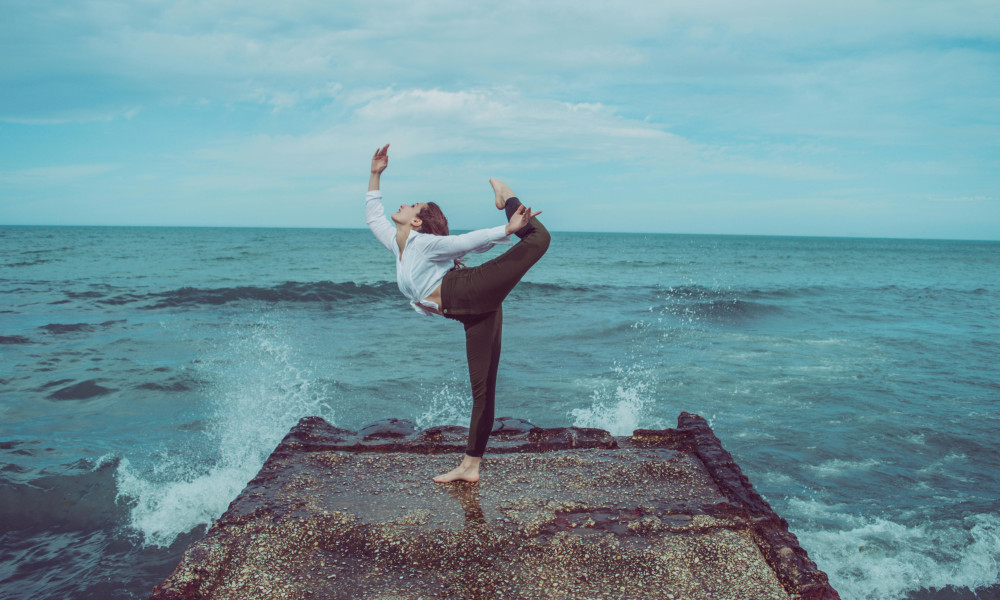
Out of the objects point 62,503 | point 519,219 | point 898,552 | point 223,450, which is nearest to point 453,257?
point 519,219

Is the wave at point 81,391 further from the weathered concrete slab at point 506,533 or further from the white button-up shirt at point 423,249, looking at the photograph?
the white button-up shirt at point 423,249

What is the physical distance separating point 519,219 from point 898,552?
194 inches

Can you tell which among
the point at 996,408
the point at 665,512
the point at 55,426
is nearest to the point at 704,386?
the point at 996,408

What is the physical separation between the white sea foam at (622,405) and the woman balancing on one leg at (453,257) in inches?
202

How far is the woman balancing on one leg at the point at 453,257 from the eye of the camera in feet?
12.8

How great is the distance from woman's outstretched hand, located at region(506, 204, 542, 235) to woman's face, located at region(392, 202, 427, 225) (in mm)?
702

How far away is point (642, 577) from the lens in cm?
342

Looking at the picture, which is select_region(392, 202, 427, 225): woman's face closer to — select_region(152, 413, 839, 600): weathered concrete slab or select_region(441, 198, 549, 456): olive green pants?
select_region(441, 198, 549, 456): olive green pants

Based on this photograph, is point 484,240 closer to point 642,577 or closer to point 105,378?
point 642,577

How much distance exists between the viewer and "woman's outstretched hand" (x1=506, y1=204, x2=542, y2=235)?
3.67 metres

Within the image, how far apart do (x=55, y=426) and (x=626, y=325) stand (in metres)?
13.4

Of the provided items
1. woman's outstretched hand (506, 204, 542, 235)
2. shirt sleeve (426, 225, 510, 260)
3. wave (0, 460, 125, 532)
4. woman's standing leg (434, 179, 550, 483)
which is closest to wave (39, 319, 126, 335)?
wave (0, 460, 125, 532)

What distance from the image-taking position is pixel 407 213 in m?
4.07

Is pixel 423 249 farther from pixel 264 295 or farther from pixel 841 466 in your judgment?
pixel 264 295
